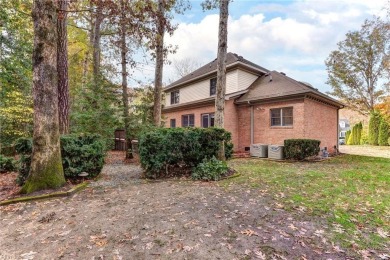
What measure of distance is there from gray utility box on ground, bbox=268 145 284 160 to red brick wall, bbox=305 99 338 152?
1625 mm

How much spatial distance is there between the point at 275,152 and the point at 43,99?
10.3m

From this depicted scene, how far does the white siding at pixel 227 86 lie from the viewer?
49.1 feet

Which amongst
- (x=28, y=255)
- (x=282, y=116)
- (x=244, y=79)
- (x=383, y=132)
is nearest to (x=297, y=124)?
(x=282, y=116)

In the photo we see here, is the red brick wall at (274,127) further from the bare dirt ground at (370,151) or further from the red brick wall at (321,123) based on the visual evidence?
the bare dirt ground at (370,151)

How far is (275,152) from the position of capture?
11.6 metres

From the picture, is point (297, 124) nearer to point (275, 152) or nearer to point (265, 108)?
point (275, 152)

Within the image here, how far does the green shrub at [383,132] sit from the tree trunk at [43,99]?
91.7 ft

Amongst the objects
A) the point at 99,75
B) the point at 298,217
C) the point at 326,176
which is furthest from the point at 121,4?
the point at 326,176

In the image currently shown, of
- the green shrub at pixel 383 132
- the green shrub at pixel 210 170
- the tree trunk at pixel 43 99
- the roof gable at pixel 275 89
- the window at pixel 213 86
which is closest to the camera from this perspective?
the tree trunk at pixel 43 99

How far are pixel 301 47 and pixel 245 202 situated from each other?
603 inches

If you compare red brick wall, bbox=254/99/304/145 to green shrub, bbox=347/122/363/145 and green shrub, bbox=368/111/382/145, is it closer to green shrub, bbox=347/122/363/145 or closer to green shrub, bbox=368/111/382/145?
green shrub, bbox=368/111/382/145

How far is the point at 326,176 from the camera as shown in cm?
722

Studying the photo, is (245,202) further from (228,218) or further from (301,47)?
(301,47)

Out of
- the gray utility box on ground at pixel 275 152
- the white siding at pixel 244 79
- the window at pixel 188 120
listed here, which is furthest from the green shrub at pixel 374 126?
the window at pixel 188 120
